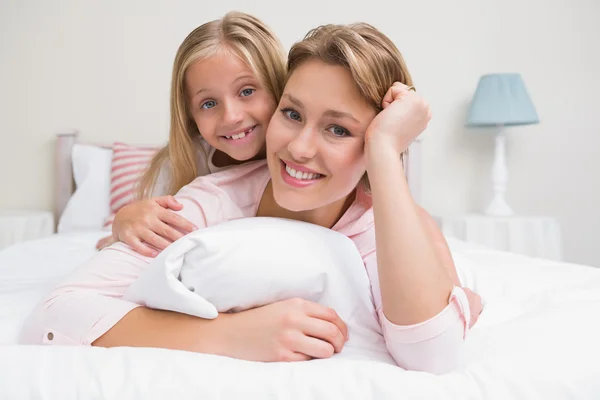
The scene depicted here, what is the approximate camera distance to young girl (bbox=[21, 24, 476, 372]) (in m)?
0.82

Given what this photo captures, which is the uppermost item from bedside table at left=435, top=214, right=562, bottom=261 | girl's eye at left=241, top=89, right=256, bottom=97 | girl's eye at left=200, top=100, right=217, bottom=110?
girl's eye at left=241, top=89, right=256, bottom=97

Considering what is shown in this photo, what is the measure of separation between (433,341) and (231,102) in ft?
2.30

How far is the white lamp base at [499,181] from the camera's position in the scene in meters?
3.09

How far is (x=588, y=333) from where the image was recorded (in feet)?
2.93

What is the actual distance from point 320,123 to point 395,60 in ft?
0.65

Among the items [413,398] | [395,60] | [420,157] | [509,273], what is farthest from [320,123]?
[420,157]

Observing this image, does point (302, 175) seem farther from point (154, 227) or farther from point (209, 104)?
point (209, 104)

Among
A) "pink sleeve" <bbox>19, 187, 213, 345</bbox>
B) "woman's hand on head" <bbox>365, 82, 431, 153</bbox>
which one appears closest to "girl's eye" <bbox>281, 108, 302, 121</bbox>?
"woman's hand on head" <bbox>365, 82, 431, 153</bbox>

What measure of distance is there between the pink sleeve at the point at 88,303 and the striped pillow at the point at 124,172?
5.40 ft

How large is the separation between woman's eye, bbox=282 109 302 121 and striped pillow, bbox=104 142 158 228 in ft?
5.54

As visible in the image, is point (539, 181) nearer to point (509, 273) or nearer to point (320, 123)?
point (509, 273)

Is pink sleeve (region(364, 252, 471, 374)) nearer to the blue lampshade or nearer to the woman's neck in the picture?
the woman's neck

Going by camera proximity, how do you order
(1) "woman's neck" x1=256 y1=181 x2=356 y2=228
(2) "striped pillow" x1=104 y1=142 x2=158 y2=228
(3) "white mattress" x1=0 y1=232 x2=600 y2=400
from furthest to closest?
(2) "striped pillow" x1=104 y1=142 x2=158 y2=228
(1) "woman's neck" x1=256 y1=181 x2=356 y2=228
(3) "white mattress" x1=0 y1=232 x2=600 y2=400

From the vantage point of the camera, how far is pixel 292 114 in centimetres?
107
